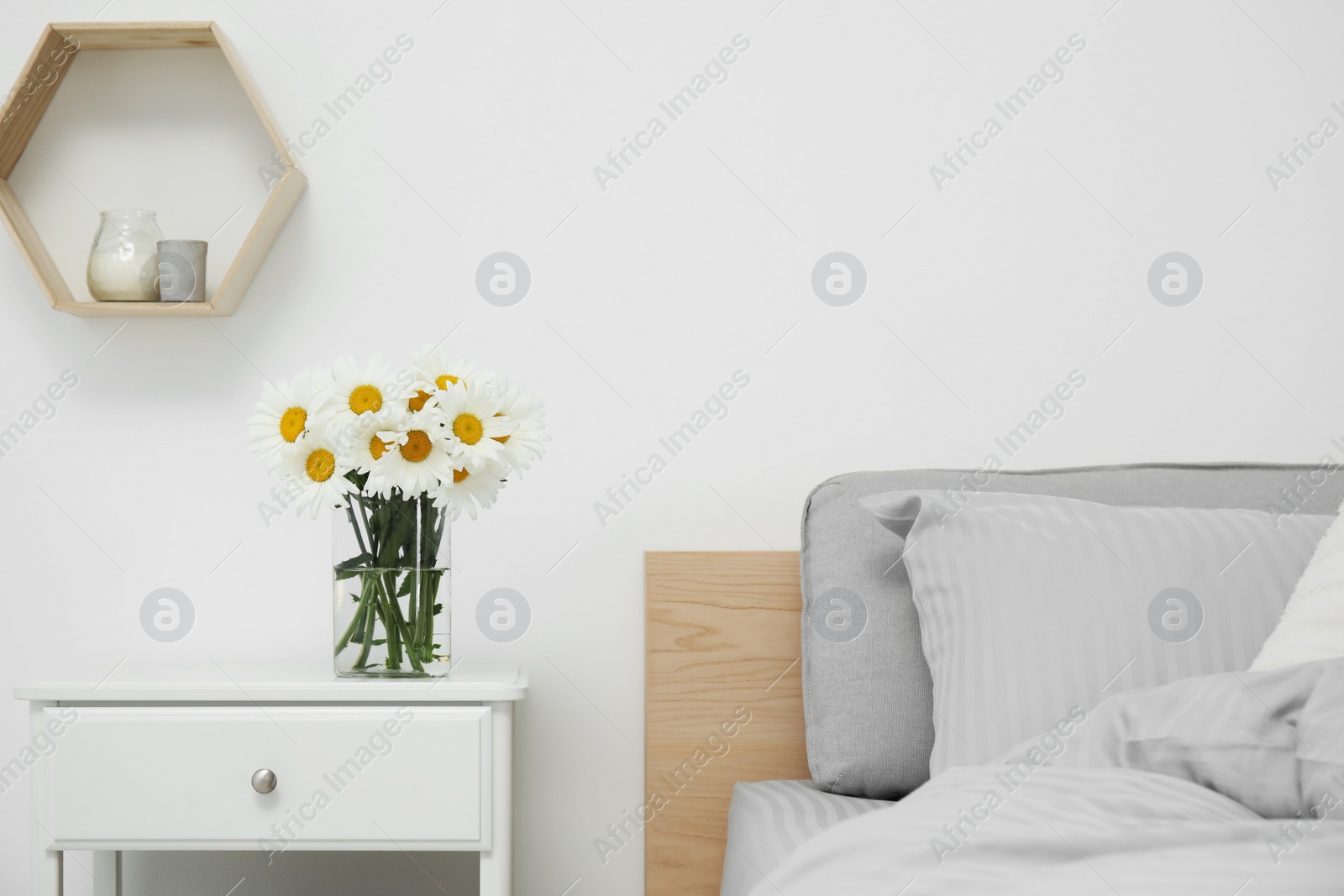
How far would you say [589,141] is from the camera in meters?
1.54

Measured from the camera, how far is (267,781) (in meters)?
1.14

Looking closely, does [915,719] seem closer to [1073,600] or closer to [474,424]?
[1073,600]

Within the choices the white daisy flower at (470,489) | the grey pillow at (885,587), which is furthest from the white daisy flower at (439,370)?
the grey pillow at (885,587)

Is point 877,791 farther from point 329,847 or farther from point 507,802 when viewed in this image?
point 329,847

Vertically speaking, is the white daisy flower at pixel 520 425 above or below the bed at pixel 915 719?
above

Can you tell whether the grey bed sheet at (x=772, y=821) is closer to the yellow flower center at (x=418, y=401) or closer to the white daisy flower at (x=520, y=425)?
the white daisy flower at (x=520, y=425)

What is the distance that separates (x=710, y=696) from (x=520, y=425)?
19.2 inches

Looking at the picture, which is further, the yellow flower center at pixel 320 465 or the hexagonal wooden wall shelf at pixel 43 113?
the hexagonal wooden wall shelf at pixel 43 113

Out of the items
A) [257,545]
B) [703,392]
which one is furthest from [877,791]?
[257,545]

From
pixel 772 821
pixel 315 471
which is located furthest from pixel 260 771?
pixel 772 821

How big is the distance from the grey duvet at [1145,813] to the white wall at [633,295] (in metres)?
0.71

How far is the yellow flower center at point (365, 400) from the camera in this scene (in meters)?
1.17

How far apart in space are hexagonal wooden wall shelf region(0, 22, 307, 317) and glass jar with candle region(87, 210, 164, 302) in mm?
18

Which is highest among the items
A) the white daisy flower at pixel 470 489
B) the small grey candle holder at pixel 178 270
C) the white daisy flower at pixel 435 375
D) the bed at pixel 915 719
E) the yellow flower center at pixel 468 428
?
the small grey candle holder at pixel 178 270
